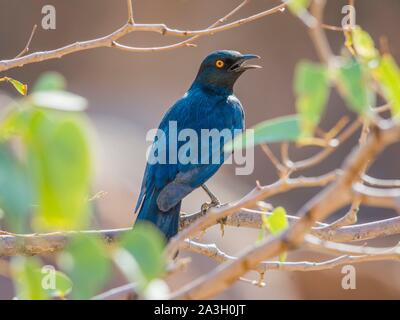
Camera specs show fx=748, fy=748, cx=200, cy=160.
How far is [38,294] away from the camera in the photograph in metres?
1.32

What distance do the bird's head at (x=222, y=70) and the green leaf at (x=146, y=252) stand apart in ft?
13.7

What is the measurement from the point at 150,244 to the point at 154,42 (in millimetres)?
10486

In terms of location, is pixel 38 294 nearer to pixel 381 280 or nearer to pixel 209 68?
pixel 209 68

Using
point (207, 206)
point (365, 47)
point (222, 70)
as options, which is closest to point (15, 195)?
point (365, 47)

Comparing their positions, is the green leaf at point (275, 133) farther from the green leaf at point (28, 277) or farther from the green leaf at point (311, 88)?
the green leaf at point (28, 277)

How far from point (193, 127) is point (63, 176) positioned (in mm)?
3630

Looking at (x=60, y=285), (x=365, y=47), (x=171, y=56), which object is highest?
(x=171, y=56)

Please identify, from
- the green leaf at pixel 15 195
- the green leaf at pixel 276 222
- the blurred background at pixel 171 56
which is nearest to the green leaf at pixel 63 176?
the green leaf at pixel 15 195

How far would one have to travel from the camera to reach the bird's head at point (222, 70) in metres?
5.36

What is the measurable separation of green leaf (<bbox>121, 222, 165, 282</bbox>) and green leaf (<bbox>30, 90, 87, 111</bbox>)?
235 millimetres

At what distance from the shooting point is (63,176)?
118 centimetres

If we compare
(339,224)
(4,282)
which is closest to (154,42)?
(4,282)

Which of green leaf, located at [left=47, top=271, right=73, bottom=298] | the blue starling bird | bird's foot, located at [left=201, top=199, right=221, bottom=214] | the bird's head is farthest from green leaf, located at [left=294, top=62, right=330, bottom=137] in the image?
the bird's head

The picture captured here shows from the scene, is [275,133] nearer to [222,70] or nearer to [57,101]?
[57,101]
